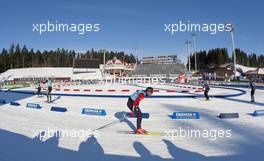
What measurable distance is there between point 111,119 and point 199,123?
3.58m

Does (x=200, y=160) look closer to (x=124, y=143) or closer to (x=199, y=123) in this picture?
(x=124, y=143)

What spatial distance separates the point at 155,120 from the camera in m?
10.2

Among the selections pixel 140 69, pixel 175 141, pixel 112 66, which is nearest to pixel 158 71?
pixel 140 69

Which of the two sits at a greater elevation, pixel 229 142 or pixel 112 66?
pixel 112 66
